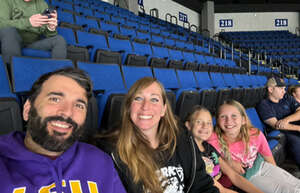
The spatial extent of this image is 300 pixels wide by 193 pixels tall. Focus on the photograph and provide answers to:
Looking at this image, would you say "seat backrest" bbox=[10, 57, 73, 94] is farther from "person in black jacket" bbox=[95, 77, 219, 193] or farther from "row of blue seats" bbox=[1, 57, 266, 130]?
"person in black jacket" bbox=[95, 77, 219, 193]

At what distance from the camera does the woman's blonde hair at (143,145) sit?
45 cm

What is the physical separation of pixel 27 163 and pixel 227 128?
0.64 metres

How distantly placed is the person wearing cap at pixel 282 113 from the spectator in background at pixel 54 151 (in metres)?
1.02

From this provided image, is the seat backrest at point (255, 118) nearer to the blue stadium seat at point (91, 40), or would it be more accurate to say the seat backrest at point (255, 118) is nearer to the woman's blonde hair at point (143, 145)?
the woman's blonde hair at point (143, 145)

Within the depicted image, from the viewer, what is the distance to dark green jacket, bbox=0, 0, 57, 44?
78 cm

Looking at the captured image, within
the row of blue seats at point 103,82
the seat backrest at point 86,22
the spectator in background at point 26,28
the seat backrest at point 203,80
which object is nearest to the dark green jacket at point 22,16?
the spectator in background at point 26,28

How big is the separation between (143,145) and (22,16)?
705mm

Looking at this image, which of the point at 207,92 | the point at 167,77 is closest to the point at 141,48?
the point at 167,77

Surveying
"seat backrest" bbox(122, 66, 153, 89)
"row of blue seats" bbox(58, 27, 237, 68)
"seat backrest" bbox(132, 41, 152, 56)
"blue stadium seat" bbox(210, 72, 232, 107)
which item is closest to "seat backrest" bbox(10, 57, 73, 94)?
"seat backrest" bbox(122, 66, 153, 89)

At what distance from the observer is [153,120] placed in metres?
0.52

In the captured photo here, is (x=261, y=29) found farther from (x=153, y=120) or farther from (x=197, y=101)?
(x=153, y=120)

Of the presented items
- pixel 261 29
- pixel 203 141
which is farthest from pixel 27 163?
pixel 261 29

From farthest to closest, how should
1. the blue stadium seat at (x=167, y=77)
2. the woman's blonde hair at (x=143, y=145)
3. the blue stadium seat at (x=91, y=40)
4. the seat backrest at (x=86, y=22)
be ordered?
the seat backrest at (x=86, y=22), the blue stadium seat at (x=91, y=40), the blue stadium seat at (x=167, y=77), the woman's blonde hair at (x=143, y=145)

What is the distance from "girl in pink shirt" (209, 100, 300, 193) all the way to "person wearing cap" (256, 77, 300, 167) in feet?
1.18
